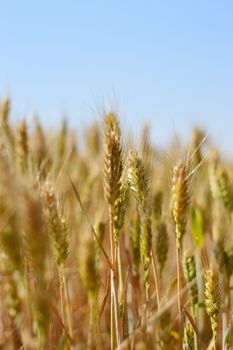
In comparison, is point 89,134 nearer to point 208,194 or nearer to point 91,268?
point 208,194

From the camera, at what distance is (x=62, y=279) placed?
1636 mm

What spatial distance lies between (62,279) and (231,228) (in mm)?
851

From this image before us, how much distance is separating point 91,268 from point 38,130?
2.15 m

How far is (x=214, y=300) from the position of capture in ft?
5.36

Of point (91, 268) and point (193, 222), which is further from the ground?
point (193, 222)

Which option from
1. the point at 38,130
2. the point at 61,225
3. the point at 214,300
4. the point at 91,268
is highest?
the point at 38,130

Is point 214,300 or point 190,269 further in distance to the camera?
point 190,269

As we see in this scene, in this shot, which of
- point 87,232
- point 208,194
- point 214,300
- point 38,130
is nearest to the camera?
point 87,232

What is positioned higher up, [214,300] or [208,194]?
[208,194]

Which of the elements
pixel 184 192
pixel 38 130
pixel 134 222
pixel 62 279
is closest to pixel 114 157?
pixel 184 192

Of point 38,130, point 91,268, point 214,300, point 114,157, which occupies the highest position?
point 38,130

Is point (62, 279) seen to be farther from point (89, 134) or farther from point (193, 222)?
point (89, 134)

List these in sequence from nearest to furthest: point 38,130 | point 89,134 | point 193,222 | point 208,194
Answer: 1. point 193,222
2. point 38,130
3. point 208,194
4. point 89,134

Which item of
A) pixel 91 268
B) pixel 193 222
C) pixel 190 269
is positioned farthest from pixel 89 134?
pixel 91 268
